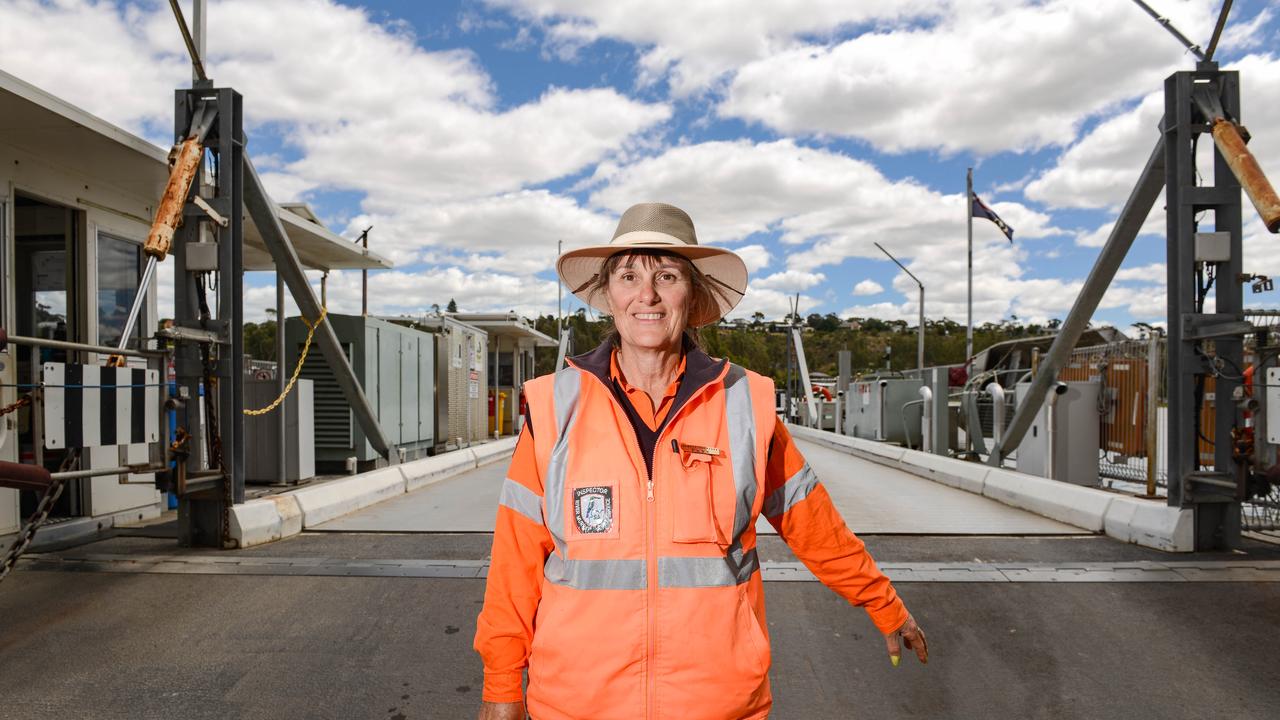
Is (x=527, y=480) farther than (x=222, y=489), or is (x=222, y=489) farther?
(x=222, y=489)

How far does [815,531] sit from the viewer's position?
2254mm

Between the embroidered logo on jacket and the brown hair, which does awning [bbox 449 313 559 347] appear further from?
the embroidered logo on jacket

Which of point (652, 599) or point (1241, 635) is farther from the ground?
point (652, 599)

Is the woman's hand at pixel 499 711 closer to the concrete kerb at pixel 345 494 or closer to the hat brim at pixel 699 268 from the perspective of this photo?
the hat brim at pixel 699 268

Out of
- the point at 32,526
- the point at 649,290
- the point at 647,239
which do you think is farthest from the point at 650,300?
the point at 32,526

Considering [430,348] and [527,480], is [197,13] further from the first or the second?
[430,348]

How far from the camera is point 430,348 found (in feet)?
45.5

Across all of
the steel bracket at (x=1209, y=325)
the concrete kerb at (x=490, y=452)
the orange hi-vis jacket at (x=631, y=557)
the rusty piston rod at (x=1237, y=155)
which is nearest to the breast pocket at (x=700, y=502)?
the orange hi-vis jacket at (x=631, y=557)

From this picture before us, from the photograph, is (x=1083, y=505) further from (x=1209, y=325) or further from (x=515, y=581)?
(x=515, y=581)

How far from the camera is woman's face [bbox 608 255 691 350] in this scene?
2.24 m

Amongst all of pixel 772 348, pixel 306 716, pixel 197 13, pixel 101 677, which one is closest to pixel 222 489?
pixel 101 677

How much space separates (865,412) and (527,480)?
15993mm

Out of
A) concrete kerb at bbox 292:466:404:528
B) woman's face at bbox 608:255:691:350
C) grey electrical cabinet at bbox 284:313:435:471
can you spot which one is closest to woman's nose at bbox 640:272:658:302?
woman's face at bbox 608:255:691:350

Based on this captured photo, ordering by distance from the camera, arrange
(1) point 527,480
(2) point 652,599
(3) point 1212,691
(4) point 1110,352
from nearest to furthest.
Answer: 1. (2) point 652,599
2. (1) point 527,480
3. (3) point 1212,691
4. (4) point 1110,352
